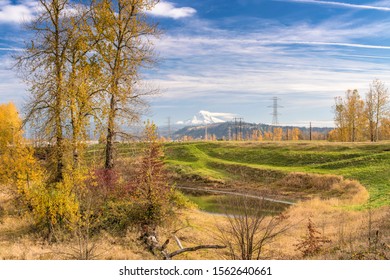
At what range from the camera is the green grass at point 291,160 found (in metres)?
40.6

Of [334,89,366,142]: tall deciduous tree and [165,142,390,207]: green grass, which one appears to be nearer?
[165,142,390,207]: green grass

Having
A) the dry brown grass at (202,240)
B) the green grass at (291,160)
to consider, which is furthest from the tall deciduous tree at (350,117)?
the dry brown grass at (202,240)

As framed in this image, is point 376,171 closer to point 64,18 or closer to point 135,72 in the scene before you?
point 135,72

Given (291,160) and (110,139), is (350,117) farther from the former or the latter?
(110,139)

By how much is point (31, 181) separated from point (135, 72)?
29.6 feet

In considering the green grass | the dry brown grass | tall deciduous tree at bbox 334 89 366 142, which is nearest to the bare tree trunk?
the dry brown grass

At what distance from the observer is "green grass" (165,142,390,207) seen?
40.6 metres

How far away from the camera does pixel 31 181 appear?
19.6 meters

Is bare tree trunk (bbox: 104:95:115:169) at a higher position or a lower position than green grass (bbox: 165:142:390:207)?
higher

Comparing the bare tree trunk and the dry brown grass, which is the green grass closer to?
the dry brown grass

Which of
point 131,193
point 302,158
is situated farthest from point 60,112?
point 302,158

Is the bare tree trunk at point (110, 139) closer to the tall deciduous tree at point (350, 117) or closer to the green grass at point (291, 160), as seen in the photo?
the green grass at point (291, 160)

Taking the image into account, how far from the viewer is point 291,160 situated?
5491 centimetres

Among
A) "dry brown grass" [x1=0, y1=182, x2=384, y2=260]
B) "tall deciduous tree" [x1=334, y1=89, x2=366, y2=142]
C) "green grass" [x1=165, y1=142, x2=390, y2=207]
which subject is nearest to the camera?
"dry brown grass" [x1=0, y1=182, x2=384, y2=260]
